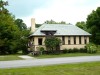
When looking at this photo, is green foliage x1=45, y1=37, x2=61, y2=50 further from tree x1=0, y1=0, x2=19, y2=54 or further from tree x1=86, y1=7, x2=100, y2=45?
tree x1=86, y1=7, x2=100, y2=45

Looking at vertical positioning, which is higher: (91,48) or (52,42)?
(52,42)

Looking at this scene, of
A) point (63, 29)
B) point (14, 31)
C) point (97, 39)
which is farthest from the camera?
point (97, 39)

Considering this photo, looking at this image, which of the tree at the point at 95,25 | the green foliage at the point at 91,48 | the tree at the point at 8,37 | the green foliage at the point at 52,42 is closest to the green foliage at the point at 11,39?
the tree at the point at 8,37

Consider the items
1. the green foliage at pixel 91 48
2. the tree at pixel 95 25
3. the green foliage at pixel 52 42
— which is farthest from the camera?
the tree at pixel 95 25

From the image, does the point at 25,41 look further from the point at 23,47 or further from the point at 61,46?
the point at 61,46

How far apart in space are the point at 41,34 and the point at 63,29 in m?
5.44

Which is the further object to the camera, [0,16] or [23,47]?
[23,47]

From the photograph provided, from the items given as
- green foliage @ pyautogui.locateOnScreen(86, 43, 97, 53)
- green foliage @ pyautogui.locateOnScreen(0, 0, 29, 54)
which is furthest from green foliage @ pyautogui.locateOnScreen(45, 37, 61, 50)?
green foliage @ pyautogui.locateOnScreen(0, 0, 29, 54)

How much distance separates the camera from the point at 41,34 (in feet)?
163

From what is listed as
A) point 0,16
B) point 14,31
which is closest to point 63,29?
point 14,31

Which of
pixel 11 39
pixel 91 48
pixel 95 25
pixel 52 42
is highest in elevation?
pixel 95 25

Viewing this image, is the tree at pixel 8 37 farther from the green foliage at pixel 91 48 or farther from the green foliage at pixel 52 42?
the green foliage at pixel 91 48

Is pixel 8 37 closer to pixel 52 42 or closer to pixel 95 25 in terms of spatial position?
pixel 52 42

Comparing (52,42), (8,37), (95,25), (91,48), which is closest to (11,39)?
(8,37)
